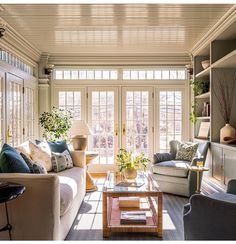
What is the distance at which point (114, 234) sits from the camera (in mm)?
3125

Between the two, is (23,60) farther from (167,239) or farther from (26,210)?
(167,239)

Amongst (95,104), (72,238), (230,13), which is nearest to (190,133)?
(95,104)

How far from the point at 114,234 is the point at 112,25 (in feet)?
9.63

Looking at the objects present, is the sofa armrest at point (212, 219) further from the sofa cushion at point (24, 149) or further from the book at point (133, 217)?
the sofa cushion at point (24, 149)

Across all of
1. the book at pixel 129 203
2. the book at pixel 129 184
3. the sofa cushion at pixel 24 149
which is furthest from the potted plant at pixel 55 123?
the book at pixel 129 203

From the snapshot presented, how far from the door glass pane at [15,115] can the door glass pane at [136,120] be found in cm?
231

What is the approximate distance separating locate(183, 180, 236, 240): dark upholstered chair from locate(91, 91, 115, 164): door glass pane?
440cm

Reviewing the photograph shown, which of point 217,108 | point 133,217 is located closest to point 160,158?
point 217,108

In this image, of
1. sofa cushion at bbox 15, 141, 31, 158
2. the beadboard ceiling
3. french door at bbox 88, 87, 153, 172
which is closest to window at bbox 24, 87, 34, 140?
the beadboard ceiling

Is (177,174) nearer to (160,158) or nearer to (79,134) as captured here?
(160,158)

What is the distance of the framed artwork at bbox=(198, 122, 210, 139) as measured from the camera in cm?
542

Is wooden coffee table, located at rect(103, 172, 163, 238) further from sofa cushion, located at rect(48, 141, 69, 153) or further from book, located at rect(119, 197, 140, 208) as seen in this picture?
sofa cushion, located at rect(48, 141, 69, 153)

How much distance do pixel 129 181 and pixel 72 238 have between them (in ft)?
3.21

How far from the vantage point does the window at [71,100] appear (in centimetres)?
632
